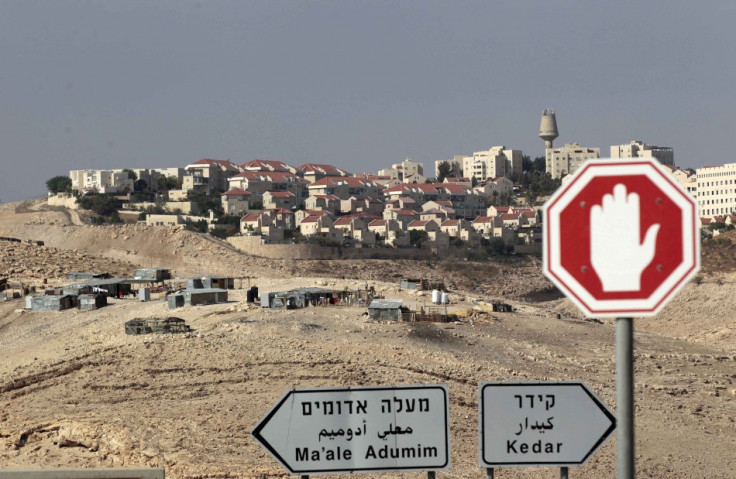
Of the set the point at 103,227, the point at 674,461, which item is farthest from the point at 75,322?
the point at 103,227

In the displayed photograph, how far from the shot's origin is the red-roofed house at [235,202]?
101m

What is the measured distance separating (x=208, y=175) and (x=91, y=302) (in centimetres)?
7143

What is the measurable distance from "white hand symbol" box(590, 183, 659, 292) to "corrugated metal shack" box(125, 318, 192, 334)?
31615 mm

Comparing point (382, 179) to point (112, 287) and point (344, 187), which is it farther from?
point (112, 287)

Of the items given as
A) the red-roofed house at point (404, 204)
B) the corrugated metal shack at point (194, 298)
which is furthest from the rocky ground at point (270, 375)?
the red-roofed house at point (404, 204)

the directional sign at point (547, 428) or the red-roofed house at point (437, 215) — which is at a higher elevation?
the directional sign at point (547, 428)

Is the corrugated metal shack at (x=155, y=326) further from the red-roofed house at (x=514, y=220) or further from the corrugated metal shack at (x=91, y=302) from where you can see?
the red-roofed house at (x=514, y=220)

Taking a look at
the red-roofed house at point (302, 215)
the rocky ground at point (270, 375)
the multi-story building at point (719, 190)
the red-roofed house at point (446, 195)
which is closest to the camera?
the rocky ground at point (270, 375)

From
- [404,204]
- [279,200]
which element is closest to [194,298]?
[279,200]

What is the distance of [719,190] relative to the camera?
11575 centimetres

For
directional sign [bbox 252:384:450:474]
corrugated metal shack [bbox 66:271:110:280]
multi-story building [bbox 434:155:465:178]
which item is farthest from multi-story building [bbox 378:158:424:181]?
directional sign [bbox 252:384:450:474]

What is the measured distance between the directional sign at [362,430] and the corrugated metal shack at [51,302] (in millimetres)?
41278

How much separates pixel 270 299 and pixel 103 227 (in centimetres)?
5506

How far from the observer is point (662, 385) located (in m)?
29.5
